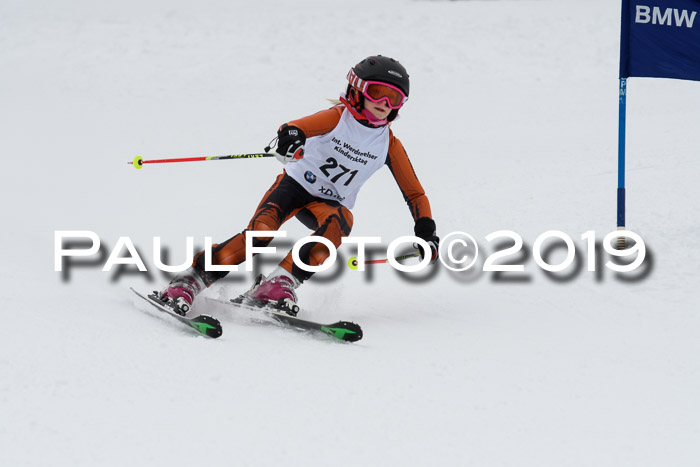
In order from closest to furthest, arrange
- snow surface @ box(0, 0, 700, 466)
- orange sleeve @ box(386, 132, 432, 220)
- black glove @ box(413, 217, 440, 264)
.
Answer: snow surface @ box(0, 0, 700, 466), black glove @ box(413, 217, 440, 264), orange sleeve @ box(386, 132, 432, 220)

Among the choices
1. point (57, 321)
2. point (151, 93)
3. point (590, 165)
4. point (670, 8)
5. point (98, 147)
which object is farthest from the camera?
point (151, 93)

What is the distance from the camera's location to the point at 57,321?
369cm

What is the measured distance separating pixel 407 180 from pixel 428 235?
1.25 ft

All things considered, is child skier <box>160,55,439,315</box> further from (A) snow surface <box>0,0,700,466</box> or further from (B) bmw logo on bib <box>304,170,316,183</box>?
(A) snow surface <box>0,0,700,466</box>

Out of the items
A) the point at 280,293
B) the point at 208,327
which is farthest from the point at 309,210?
the point at 208,327

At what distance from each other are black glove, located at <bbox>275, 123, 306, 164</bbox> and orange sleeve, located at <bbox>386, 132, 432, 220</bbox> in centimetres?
65

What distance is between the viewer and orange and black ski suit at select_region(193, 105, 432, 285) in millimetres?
4352

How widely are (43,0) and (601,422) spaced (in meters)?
17.8

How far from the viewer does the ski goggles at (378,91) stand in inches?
169

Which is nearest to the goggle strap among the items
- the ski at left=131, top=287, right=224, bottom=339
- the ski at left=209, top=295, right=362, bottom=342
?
the ski at left=209, top=295, right=362, bottom=342

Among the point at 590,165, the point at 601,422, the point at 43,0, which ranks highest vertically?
Answer: the point at 43,0

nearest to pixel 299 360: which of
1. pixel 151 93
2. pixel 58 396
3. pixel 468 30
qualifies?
pixel 58 396

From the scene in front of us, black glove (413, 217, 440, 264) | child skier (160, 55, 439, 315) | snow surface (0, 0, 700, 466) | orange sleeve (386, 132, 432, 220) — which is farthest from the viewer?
orange sleeve (386, 132, 432, 220)

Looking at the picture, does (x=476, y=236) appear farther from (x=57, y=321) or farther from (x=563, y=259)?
(x=57, y=321)
